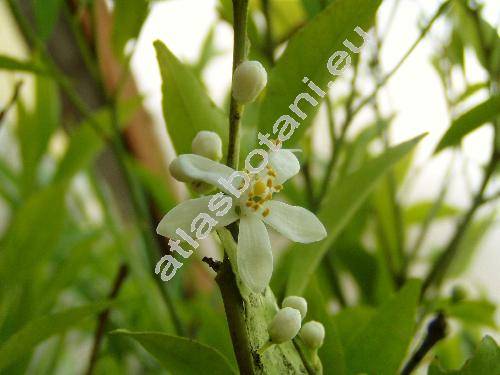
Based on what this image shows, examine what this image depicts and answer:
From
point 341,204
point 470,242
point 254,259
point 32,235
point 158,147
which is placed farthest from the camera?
point 158,147

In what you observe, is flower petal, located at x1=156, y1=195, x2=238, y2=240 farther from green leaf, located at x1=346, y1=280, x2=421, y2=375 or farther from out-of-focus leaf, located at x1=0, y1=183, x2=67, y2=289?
out-of-focus leaf, located at x1=0, y1=183, x2=67, y2=289

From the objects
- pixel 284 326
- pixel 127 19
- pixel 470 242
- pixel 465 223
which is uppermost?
pixel 127 19

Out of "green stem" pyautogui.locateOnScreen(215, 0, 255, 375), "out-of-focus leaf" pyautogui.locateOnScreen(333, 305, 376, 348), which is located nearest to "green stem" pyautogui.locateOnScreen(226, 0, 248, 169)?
"green stem" pyautogui.locateOnScreen(215, 0, 255, 375)

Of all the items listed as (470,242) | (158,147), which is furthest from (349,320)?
(158,147)

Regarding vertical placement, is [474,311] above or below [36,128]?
below

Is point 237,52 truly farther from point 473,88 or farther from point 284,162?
point 473,88

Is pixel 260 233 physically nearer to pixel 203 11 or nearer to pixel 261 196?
pixel 261 196

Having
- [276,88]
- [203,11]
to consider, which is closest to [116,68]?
[203,11]
